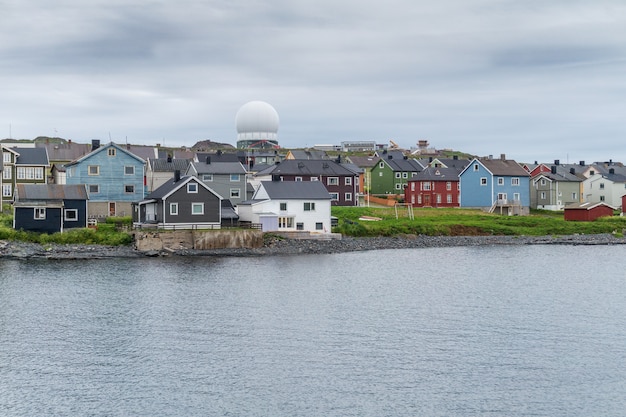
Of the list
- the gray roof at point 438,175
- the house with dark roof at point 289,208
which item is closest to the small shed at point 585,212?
the gray roof at point 438,175

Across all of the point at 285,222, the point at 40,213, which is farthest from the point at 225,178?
the point at 40,213

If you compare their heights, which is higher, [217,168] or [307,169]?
[307,169]

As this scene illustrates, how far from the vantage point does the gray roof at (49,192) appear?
69375 mm

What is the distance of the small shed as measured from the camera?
9562 cm

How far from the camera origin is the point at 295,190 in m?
76.4

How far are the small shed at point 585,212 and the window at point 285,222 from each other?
39162 mm

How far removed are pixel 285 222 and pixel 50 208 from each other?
21029mm

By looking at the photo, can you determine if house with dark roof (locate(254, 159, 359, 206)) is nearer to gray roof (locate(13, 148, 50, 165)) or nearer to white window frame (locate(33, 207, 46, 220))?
gray roof (locate(13, 148, 50, 165))

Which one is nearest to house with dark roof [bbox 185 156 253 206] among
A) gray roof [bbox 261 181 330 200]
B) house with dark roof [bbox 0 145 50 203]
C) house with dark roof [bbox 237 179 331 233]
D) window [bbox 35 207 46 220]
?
house with dark roof [bbox 237 179 331 233]

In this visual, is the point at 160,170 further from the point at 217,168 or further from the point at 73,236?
the point at 73,236

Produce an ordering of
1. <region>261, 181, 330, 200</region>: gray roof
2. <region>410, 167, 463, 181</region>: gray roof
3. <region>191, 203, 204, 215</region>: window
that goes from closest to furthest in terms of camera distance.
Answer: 1. <region>191, 203, 204, 215</region>: window
2. <region>261, 181, 330, 200</region>: gray roof
3. <region>410, 167, 463, 181</region>: gray roof

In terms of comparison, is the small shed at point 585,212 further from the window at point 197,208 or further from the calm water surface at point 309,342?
the window at point 197,208

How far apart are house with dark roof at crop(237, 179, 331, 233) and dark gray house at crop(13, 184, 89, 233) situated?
50.6 feet

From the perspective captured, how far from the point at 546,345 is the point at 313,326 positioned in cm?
1061
